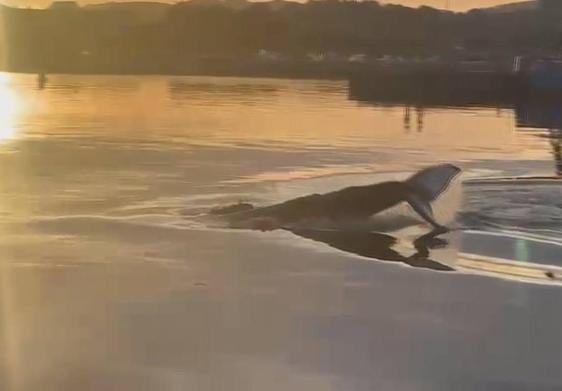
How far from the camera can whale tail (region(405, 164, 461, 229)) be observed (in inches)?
28.1

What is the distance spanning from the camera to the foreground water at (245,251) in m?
0.71

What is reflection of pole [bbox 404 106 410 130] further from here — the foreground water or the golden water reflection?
the golden water reflection

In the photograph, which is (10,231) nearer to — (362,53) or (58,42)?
(58,42)

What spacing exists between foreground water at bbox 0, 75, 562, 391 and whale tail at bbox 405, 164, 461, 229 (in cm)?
1

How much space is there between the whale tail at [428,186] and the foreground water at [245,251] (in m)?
0.01

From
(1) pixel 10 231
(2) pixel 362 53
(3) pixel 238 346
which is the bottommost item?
(3) pixel 238 346

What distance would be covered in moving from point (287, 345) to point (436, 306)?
0.47ft

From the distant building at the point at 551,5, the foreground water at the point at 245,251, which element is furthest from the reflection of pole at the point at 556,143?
the distant building at the point at 551,5

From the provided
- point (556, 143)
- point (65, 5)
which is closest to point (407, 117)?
point (556, 143)

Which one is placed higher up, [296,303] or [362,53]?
[362,53]

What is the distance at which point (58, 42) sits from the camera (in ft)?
2.39

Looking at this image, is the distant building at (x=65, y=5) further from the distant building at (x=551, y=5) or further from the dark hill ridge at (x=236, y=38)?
the distant building at (x=551, y=5)

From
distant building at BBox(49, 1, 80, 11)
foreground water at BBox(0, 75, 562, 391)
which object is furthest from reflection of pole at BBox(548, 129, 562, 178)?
distant building at BBox(49, 1, 80, 11)

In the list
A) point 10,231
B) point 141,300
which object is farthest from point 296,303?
point 10,231
